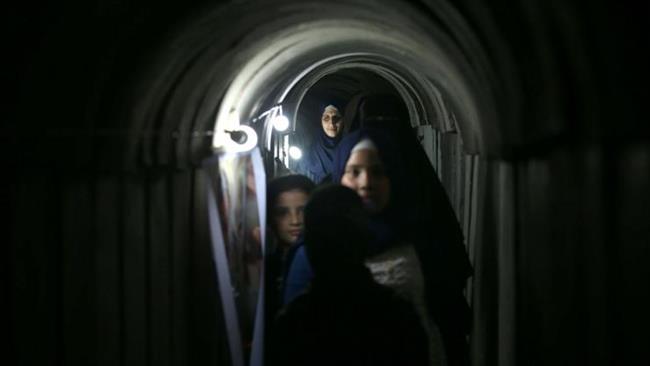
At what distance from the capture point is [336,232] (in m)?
5.98

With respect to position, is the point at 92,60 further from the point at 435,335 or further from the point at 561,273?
the point at 435,335

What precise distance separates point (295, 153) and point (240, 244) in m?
9.09

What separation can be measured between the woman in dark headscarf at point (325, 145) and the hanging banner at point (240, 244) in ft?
27.9

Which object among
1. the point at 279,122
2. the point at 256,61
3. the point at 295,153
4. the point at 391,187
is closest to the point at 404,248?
the point at 391,187

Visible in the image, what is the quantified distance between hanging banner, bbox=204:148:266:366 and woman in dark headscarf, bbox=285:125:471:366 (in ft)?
1.49

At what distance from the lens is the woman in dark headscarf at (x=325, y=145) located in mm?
15484

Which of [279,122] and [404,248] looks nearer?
[404,248]

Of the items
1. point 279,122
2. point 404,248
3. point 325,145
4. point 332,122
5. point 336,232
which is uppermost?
point 332,122

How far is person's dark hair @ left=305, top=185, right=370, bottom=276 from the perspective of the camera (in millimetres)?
5973

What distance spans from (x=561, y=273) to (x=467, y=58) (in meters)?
1.88

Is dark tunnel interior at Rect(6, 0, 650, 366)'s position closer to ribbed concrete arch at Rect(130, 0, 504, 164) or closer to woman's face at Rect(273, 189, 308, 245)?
ribbed concrete arch at Rect(130, 0, 504, 164)

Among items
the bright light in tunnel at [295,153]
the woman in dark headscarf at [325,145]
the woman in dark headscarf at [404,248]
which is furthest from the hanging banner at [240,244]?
the woman in dark headscarf at [325,145]

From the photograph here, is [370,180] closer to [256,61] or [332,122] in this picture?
[256,61]

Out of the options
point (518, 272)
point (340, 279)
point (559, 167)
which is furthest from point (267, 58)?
point (559, 167)
